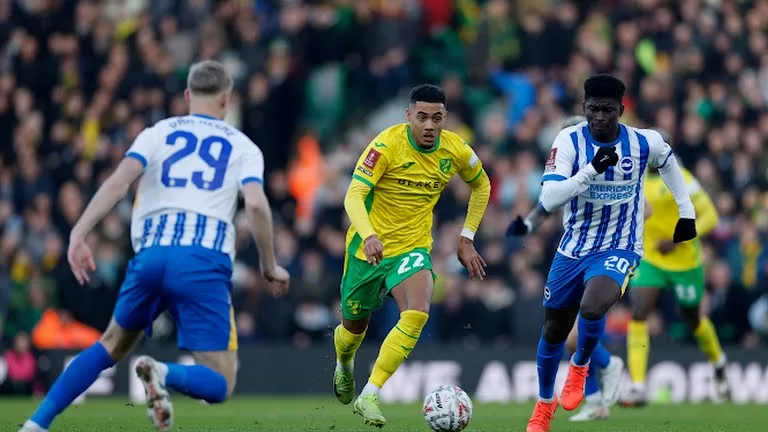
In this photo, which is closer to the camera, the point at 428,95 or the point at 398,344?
the point at 398,344

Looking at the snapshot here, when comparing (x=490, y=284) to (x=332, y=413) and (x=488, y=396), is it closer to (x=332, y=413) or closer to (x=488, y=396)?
(x=488, y=396)

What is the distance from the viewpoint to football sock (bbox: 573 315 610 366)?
1042cm

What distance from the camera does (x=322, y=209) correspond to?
19625mm

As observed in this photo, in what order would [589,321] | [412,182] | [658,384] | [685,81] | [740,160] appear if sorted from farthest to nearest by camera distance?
[685,81] → [740,160] → [658,384] → [412,182] → [589,321]

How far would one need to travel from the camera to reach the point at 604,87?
10.1m

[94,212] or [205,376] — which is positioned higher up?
[94,212]

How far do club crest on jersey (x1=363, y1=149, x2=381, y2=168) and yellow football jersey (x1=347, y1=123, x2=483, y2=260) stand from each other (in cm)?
3

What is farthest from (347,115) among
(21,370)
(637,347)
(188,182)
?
(188,182)

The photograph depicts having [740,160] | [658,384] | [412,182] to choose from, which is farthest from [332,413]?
[740,160]

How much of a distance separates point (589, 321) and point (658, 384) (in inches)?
294

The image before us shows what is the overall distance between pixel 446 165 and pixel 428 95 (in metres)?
0.64

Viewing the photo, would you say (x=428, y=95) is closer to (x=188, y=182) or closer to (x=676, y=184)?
(x=676, y=184)

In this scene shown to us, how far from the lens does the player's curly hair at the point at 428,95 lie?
36.6ft

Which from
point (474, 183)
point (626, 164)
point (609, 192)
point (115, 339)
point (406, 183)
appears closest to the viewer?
point (115, 339)
